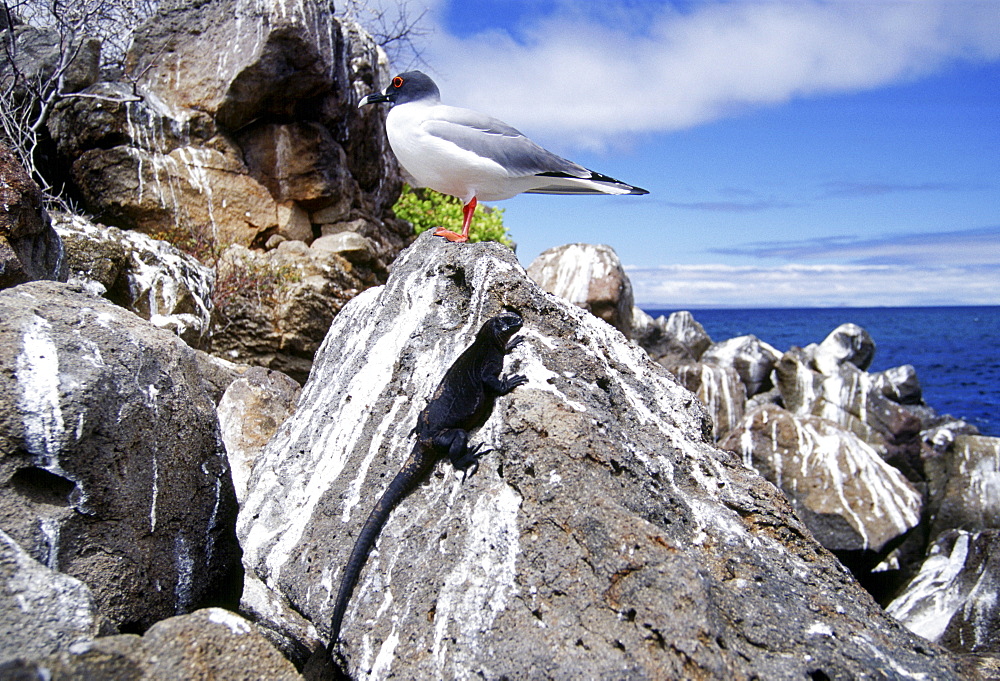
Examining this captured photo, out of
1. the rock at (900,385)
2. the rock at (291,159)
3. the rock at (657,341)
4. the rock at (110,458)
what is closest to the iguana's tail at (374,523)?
the rock at (110,458)

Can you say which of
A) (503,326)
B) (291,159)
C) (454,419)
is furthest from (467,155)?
(291,159)

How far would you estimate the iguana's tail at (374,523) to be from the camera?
9.03ft

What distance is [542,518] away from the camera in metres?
2.52

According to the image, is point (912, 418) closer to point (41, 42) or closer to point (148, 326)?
point (148, 326)

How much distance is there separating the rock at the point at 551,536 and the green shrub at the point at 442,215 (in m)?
9.60

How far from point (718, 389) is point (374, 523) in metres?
10.9

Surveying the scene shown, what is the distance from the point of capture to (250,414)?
16.4 ft

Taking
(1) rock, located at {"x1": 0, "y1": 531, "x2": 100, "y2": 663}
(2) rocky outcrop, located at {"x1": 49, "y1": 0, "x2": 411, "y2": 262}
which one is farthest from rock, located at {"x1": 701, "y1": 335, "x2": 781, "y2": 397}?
(1) rock, located at {"x1": 0, "y1": 531, "x2": 100, "y2": 663}

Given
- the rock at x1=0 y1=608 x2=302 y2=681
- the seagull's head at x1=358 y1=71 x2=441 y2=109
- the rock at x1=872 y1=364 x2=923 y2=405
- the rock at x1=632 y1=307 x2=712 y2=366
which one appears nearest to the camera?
the rock at x1=0 y1=608 x2=302 y2=681

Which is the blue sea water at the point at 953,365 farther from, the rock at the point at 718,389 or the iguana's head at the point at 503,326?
the iguana's head at the point at 503,326

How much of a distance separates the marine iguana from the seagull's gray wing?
1654mm

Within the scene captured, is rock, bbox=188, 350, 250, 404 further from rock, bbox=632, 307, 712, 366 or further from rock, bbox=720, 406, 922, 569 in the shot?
rock, bbox=632, 307, 712, 366

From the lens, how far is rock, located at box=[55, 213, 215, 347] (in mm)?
6785

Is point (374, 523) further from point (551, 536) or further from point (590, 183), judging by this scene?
point (590, 183)
